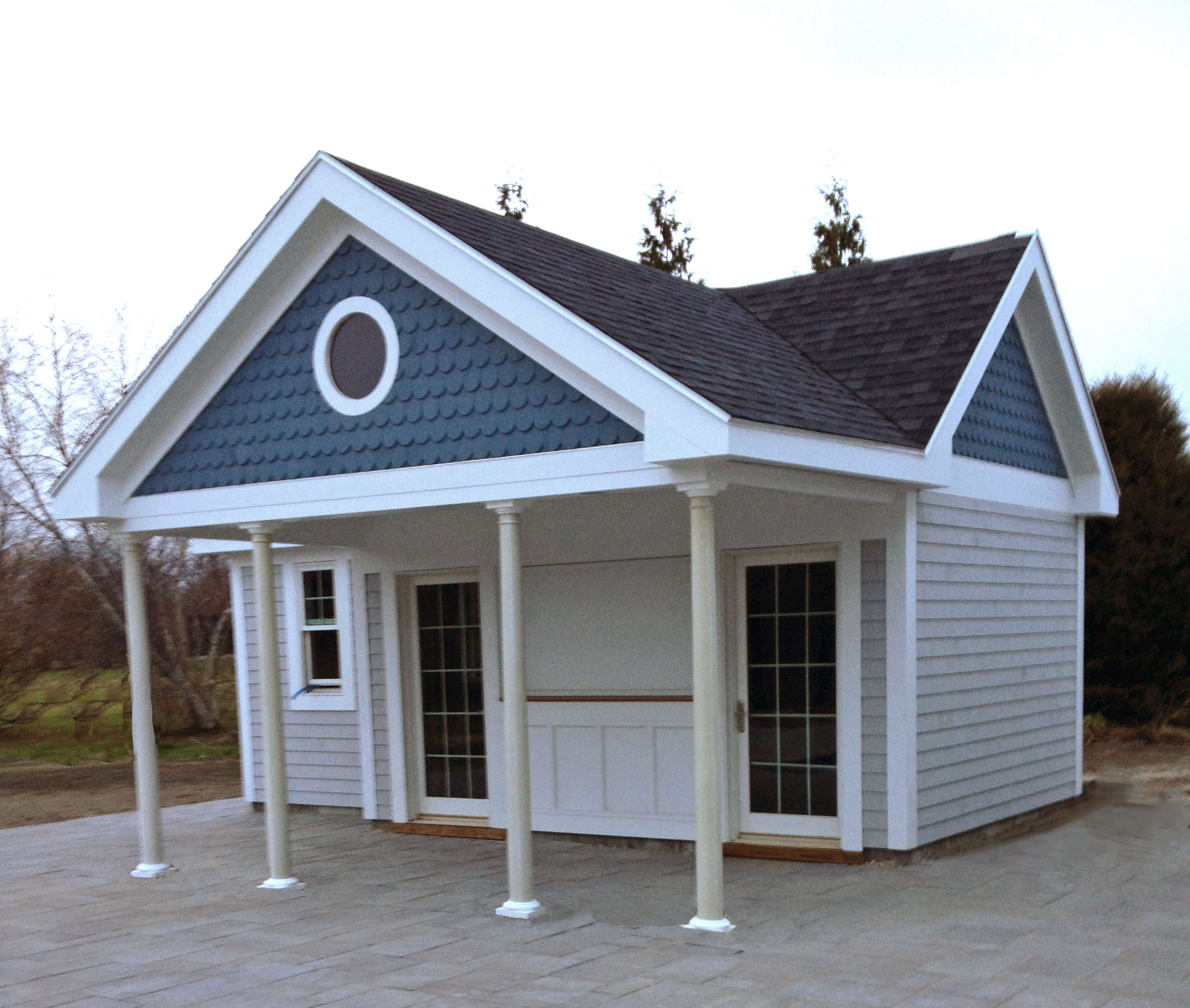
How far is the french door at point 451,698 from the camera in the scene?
9.89 metres

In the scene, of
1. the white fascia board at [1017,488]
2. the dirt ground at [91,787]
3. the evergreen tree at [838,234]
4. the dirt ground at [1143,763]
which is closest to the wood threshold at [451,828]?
the dirt ground at [91,787]

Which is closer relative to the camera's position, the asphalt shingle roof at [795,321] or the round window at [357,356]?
the asphalt shingle roof at [795,321]

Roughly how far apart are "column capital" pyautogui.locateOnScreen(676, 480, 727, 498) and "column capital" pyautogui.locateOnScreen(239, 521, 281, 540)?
3188 mm

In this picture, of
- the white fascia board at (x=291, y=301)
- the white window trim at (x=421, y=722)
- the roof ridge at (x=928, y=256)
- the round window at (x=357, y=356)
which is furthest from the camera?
the white window trim at (x=421, y=722)

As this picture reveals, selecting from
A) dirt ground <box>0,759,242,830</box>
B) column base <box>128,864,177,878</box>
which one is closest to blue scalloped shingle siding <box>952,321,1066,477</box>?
column base <box>128,864,177,878</box>

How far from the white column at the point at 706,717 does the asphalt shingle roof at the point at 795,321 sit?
635 millimetres

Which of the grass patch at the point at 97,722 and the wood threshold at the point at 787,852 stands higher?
the wood threshold at the point at 787,852

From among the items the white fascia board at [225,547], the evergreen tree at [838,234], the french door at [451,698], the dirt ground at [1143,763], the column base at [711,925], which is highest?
the evergreen tree at [838,234]

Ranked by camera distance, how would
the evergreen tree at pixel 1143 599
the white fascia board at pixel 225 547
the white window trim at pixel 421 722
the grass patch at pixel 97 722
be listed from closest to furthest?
the white window trim at pixel 421 722 < the white fascia board at pixel 225 547 < the evergreen tree at pixel 1143 599 < the grass patch at pixel 97 722

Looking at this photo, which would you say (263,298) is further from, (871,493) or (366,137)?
(366,137)

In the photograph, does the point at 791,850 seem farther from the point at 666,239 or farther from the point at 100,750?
the point at 666,239

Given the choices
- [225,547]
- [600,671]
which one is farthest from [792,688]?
[225,547]

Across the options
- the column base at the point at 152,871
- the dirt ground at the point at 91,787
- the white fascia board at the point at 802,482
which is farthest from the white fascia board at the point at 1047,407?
the dirt ground at the point at 91,787

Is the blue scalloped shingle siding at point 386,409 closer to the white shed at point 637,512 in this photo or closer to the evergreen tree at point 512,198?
the white shed at point 637,512
